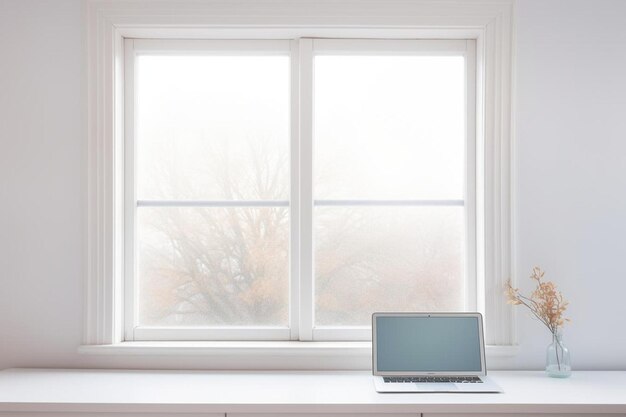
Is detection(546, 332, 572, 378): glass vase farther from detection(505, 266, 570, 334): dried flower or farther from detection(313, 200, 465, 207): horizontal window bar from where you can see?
detection(313, 200, 465, 207): horizontal window bar

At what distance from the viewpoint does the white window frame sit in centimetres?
250

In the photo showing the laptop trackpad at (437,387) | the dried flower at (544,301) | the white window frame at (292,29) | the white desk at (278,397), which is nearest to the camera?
the white desk at (278,397)

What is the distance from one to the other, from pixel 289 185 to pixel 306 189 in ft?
0.23

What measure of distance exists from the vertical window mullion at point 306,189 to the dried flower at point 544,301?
734mm

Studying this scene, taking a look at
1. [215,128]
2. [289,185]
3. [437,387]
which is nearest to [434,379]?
[437,387]

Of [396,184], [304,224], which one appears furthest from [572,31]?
[304,224]

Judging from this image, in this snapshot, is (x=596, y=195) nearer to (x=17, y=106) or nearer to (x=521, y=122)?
(x=521, y=122)

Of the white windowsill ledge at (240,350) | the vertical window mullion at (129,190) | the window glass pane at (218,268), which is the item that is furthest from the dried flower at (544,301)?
the vertical window mullion at (129,190)

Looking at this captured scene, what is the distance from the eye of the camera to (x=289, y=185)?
2.63 m

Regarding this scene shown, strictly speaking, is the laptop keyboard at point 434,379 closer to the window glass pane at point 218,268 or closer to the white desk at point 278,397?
the white desk at point 278,397

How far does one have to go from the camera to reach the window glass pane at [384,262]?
8.61 ft

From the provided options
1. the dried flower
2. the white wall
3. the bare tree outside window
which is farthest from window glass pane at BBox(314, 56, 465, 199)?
the dried flower

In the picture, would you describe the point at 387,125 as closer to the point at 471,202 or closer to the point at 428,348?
the point at 471,202

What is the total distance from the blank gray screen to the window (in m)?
0.25
